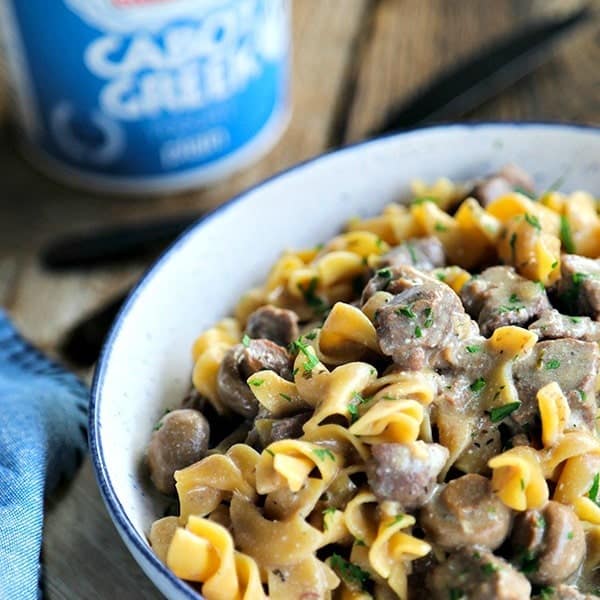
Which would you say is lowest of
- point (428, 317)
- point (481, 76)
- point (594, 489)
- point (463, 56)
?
point (463, 56)

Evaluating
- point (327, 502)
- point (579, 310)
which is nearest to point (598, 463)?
point (579, 310)

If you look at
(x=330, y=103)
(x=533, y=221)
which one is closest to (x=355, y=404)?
(x=533, y=221)

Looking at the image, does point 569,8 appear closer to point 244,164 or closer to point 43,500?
point 244,164

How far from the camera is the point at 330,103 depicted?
13.0 feet

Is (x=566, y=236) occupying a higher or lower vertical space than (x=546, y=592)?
higher

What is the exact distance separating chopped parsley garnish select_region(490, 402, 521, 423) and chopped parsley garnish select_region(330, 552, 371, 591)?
38 cm

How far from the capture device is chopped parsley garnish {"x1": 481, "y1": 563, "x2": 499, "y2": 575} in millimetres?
1729

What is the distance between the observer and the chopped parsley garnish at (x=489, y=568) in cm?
173

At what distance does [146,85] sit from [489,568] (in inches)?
80.7

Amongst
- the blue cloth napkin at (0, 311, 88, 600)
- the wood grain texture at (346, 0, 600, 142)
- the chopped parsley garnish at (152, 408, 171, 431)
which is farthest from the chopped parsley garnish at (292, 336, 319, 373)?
the wood grain texture at (346, 0, 600, 142)

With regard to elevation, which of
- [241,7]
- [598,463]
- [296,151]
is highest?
[241,7]

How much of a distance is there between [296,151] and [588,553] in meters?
2.20

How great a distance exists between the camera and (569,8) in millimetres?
4207

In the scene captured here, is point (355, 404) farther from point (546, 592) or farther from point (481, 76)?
point (481, 76)
